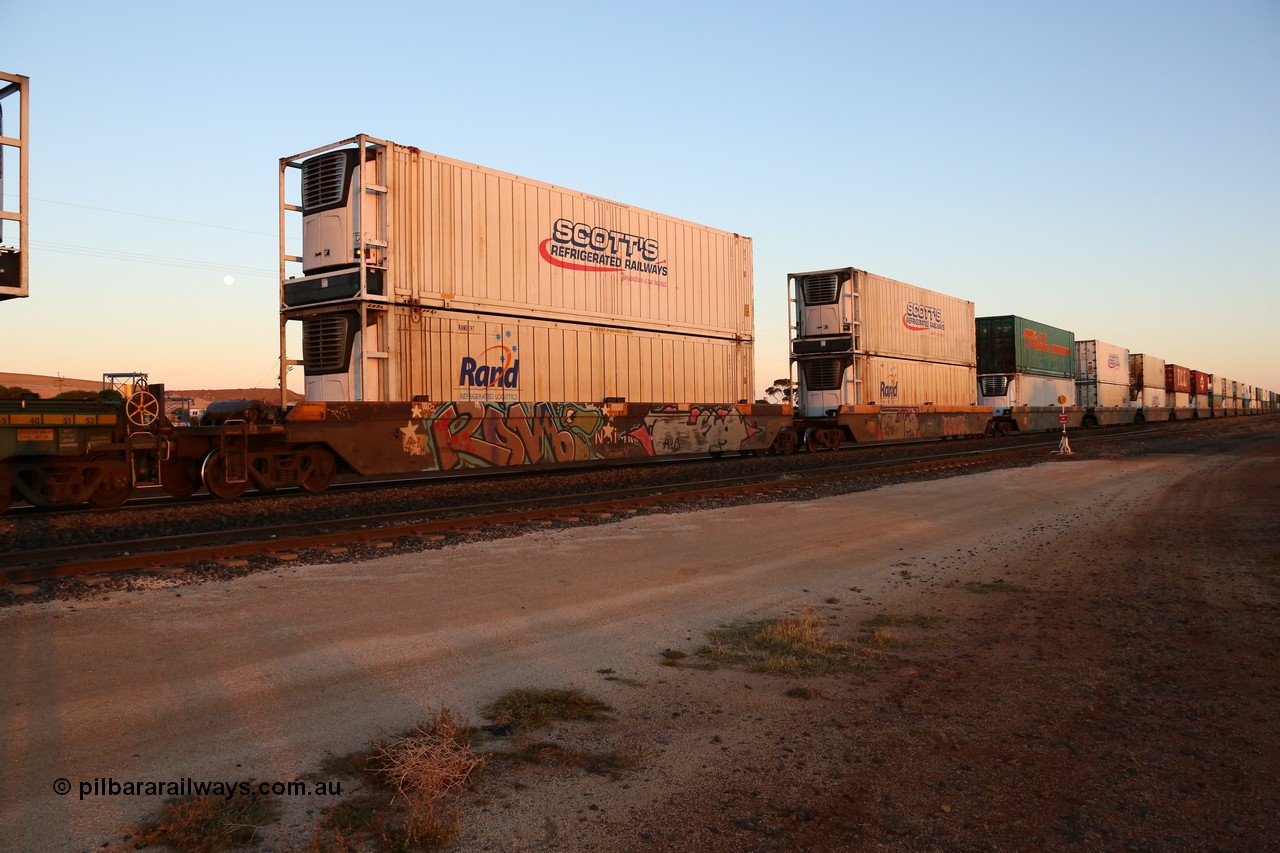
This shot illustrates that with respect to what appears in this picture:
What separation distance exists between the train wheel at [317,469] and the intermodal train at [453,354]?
33 mm

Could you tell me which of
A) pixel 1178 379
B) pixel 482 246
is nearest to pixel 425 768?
pixel 482 246

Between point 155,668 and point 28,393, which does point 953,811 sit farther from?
point 28,393

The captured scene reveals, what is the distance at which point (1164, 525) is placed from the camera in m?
10.2

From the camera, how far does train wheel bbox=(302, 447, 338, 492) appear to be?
42.4 feet

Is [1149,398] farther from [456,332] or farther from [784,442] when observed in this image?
[456,332]

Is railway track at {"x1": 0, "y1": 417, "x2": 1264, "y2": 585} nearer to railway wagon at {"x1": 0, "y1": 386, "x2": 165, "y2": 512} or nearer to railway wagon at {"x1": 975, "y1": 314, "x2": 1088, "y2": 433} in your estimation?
railway wagon at {"x1": 0, "y1": 386, "x2": 165, "y2": 512}

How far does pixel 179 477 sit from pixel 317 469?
1.99 meters

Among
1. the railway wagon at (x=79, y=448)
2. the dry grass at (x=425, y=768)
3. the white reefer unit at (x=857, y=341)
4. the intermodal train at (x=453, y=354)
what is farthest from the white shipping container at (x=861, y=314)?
the dry grass at (x=425, y=768)

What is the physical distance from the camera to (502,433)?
590 inches

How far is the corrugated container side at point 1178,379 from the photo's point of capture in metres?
59.8

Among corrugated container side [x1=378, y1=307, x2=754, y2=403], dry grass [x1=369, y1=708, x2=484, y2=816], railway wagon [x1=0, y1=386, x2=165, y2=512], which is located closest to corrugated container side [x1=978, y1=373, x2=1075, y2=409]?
corrugated container side [x1=378, y1=307, x2=754, y2=403]

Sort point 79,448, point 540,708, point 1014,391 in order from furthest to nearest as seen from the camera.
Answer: point 1014,391 < point 79,448 < point 540,708

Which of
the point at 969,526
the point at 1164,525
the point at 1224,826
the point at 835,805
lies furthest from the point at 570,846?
the point at 1164,525
